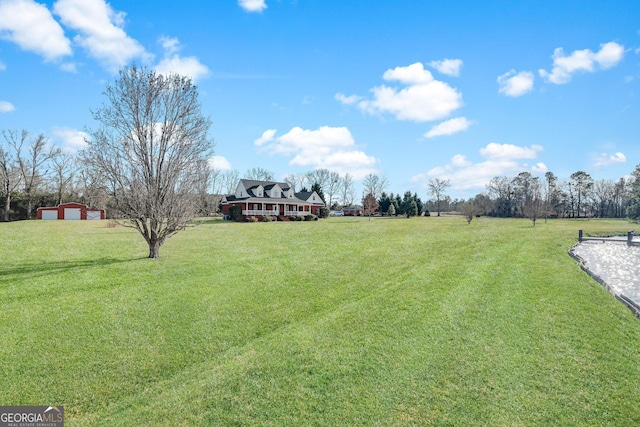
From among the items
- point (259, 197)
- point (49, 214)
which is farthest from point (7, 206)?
point (259, 197)

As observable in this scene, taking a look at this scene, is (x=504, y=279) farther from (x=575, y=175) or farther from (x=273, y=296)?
(x=575, y=175)

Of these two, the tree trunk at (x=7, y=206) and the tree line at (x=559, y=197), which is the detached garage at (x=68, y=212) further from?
the tree line at (x=559, y=197)

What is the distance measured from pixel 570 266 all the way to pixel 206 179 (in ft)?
49.1

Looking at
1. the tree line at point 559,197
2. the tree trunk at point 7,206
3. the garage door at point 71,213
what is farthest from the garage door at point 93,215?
the tree line at point 559,197

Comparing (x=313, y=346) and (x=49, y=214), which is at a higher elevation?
(x=49, y=214)

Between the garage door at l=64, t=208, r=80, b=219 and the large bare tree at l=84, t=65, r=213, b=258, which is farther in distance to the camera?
the garage door at l=64, t=208, r=80, b=219

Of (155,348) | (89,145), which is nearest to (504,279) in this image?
(155,348)

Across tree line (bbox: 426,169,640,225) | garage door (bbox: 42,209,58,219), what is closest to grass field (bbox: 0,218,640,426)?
garage door (bbox: 42,209,58,219)

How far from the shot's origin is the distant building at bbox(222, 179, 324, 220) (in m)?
37.8

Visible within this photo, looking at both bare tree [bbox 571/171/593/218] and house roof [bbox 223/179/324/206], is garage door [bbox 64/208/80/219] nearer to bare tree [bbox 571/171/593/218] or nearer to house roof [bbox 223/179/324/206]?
house roof [bbox 223/179/324/206]

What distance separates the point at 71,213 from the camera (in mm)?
37750

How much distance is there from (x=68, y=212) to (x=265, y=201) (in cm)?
2215

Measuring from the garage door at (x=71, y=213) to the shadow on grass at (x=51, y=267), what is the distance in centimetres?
3206

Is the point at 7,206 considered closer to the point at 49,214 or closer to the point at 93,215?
the point at 49,214
